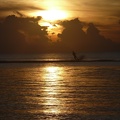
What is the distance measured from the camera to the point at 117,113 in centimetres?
3316

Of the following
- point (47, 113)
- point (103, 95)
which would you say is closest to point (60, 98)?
point (103, 95)

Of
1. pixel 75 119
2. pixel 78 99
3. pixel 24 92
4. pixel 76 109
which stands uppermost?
pixel 24 92

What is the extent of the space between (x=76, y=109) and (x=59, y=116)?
354cm

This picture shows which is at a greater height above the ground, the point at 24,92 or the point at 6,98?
the point at 24,92

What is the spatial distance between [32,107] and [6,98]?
7.22 meters

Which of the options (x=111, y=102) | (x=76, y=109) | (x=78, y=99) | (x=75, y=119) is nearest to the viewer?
(x=75, y=119)

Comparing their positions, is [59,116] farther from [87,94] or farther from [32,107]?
[87,94]

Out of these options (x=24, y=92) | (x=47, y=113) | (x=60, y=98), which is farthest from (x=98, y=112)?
(x=24, y=92)

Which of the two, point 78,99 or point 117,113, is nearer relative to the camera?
point 117,113

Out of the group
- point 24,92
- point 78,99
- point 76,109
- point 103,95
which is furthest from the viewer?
point 24,92

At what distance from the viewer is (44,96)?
4572cm

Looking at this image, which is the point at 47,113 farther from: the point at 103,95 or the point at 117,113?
the point at 103,95

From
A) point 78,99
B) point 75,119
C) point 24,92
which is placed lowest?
point 75,119

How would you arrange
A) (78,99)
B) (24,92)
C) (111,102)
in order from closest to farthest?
(111,102)
(78,99)
(24,92)
